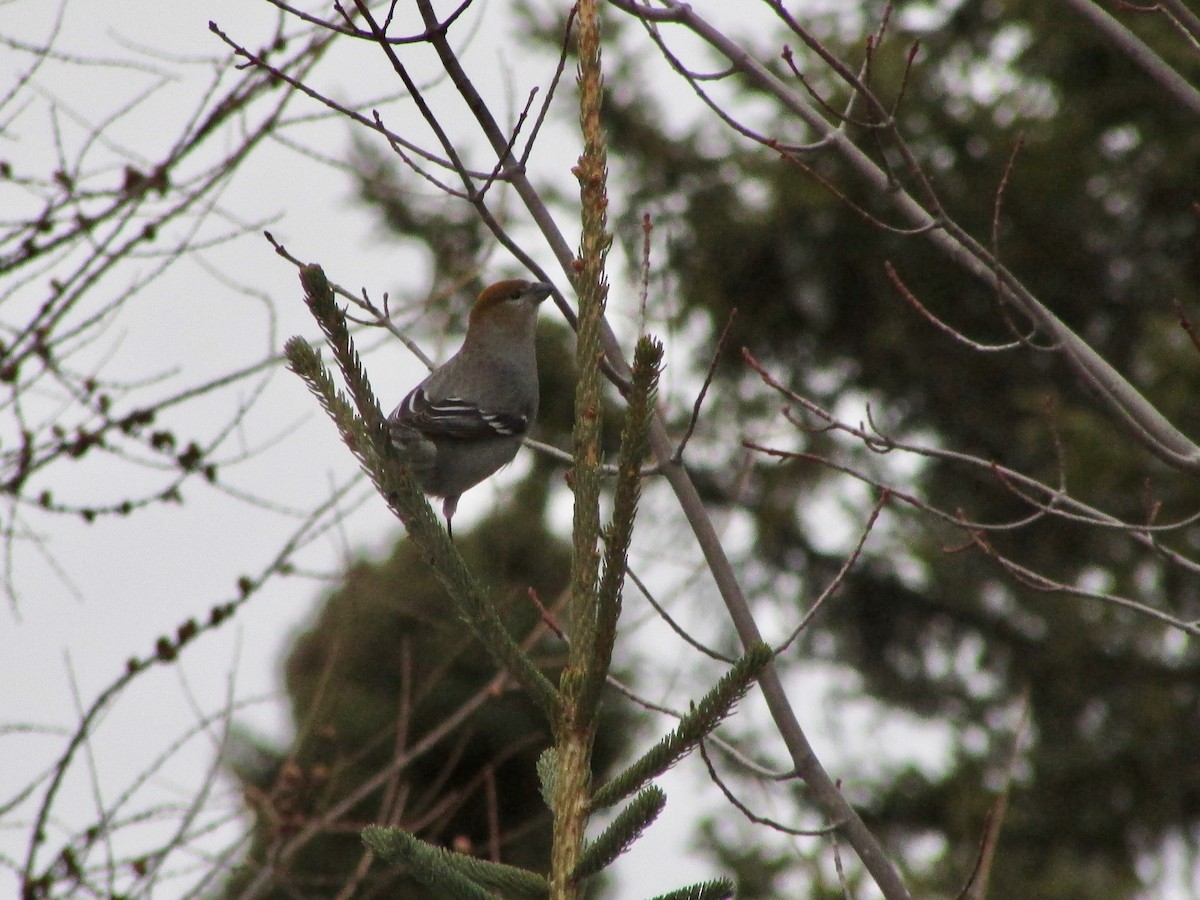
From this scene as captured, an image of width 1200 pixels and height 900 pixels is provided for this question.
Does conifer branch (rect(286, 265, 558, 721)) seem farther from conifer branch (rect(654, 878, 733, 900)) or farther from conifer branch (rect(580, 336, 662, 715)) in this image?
conifer branch (rect(654, 878, 733, 900))

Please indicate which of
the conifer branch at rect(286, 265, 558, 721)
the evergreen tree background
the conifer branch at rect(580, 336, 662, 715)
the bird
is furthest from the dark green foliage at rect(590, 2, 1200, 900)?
the conifer branch at rect(580, 336, 662, 715)

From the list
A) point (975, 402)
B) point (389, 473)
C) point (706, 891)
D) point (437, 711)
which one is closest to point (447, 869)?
point (706, 891)

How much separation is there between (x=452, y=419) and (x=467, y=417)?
3.6 inches

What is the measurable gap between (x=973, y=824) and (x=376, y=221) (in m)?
8.34

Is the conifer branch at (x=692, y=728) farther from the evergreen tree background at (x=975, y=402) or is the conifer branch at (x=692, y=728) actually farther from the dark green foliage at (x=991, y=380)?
the dark green foliage at (x=991, y=380)

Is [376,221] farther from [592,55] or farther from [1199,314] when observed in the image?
[592,55]

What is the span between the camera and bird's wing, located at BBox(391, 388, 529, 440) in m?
4.73

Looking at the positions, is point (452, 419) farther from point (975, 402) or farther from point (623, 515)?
point (975, 402)

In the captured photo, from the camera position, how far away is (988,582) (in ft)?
45.6

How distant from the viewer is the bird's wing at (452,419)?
4727 mm

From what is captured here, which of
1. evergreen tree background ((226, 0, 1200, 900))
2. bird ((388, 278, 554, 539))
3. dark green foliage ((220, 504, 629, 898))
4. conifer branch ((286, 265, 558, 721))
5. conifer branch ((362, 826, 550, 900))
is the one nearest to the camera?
conifer branch ((362, 826, 550, 900))

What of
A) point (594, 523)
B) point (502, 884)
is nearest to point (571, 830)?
point (502, 884)

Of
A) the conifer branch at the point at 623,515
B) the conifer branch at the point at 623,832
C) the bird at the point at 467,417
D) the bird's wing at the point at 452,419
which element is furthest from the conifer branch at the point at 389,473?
the bird's wing at the point at 452,419

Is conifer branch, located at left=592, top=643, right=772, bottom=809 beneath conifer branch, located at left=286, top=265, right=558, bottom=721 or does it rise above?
beneath
